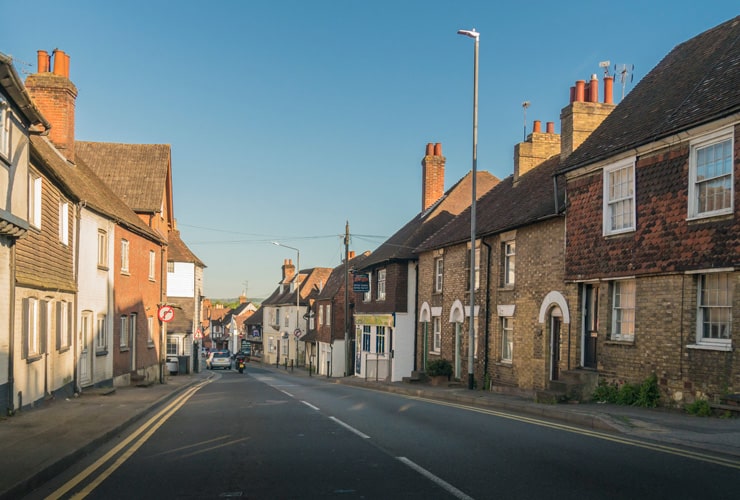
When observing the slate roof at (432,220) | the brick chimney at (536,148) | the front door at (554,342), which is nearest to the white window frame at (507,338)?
the front door at (554,342)

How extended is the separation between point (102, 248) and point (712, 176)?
18.5 metres

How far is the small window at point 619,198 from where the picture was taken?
55.5 ft

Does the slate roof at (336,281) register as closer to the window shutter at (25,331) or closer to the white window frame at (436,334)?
the white window frame at (436,334)

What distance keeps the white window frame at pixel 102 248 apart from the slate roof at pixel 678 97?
14.9m

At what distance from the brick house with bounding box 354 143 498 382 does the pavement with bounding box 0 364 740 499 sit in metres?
16.5

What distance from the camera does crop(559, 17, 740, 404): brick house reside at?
1402cm

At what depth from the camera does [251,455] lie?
10000mm

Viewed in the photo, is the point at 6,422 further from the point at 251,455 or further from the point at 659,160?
the point at 659,160

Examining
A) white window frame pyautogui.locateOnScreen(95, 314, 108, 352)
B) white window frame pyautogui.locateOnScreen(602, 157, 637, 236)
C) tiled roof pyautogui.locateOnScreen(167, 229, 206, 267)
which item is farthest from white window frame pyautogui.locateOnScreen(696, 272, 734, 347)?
tiled roof pyautogui.locateOnScreen(167, 229, 206, 267)

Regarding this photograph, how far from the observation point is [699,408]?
13961 mm

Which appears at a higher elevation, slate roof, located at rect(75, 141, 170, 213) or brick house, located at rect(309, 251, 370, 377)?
slate roof, located at rect(75, 141, 170, 213)

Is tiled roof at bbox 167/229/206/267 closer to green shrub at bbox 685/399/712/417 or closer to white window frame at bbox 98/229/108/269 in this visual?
white window frame at bbox 98/229/108/269

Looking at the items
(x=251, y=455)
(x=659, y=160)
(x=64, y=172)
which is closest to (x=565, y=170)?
(x=659, y=160)

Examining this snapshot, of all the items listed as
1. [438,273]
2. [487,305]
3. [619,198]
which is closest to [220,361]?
[438,273]
